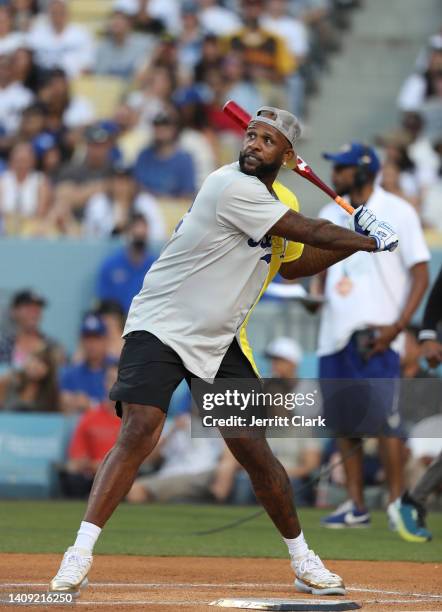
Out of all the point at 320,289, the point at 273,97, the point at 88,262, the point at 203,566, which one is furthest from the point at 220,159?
the point at 203,566

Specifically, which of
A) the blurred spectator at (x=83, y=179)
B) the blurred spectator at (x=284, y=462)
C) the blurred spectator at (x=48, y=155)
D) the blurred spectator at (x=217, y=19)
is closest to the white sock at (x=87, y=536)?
the blurred spectator at (x=284, y=462)

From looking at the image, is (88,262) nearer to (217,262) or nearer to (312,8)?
(312,8)

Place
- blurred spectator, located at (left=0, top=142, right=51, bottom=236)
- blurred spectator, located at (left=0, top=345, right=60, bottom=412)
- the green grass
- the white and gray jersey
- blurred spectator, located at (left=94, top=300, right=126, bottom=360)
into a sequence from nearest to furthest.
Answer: the white and gray jersey
the green grass
blurred spectator, located at (left=0, top=345, right=60, bottom=412)
blurred spectator, located at (left=94, top=300, right=126, bottom=360)
blurred spectator, located at (left=0, top=142, right=51, bottom=236)

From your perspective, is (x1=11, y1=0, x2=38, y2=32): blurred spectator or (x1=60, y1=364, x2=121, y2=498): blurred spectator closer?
(x1=60, y1=364, x2=121, y2=498): blurred spectator

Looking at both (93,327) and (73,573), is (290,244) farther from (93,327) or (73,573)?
(93,327)

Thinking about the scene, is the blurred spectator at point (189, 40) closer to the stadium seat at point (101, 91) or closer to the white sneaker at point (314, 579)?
the stadium seat at point (101, 91)

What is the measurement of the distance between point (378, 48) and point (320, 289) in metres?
8.66

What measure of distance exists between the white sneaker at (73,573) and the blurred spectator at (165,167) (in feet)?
31.1

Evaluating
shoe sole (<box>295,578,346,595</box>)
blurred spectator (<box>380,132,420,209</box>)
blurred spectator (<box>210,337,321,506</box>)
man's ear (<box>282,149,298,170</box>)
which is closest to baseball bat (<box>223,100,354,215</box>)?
man's ear (<box>282,149,298,170</box>)

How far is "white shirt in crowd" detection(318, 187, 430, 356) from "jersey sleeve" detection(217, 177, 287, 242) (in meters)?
3.49

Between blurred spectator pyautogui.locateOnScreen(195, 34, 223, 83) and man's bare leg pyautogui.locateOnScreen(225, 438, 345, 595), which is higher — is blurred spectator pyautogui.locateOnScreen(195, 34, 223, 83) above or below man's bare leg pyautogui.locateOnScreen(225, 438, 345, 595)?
above

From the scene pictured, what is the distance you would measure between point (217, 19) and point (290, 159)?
11.8 metres

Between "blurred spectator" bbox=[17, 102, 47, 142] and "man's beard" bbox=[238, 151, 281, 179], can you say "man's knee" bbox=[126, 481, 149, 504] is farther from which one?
"man's beard" bbox=[238, 151, 281, 179]

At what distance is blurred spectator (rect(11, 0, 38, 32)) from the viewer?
59.8ft
